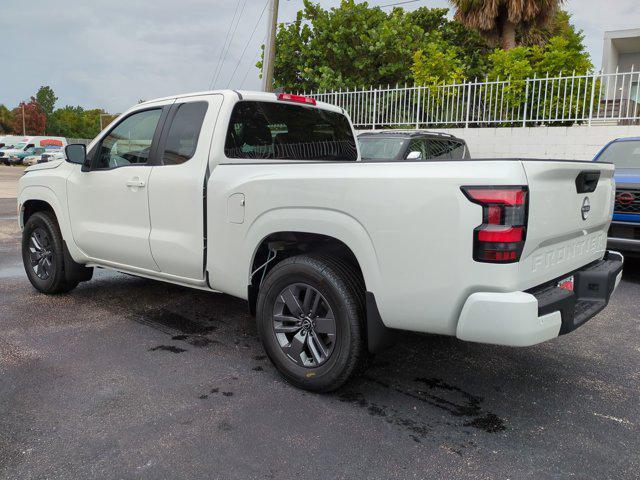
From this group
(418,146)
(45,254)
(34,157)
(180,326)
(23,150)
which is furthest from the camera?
(23,150)

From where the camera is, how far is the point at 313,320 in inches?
129

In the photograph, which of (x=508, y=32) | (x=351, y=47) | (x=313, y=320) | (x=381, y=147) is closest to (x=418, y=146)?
(x=381, y=147)

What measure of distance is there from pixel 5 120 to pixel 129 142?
11058 centimetres

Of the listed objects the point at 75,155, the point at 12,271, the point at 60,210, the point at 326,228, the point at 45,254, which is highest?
the point at 75,155

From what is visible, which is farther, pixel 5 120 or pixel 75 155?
pixel 5 120

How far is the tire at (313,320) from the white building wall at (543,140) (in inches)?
373

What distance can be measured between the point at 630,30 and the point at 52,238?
23232 mm

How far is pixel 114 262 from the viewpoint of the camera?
15.5 ft

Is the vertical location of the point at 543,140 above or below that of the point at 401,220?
above

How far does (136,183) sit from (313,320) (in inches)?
78.3

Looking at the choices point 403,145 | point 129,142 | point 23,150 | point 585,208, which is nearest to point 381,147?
point 403,145

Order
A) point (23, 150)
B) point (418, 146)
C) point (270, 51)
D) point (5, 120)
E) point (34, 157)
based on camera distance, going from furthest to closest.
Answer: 1. point (5, 120)
2. point (23, 150)
3. point (34, 157)
4. point (270, 51)
5. point (418, 146)

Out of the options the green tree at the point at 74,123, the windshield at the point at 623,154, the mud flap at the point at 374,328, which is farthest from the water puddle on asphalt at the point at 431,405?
the green tree at the point at 74,123

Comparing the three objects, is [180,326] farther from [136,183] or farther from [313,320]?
[313,320]
